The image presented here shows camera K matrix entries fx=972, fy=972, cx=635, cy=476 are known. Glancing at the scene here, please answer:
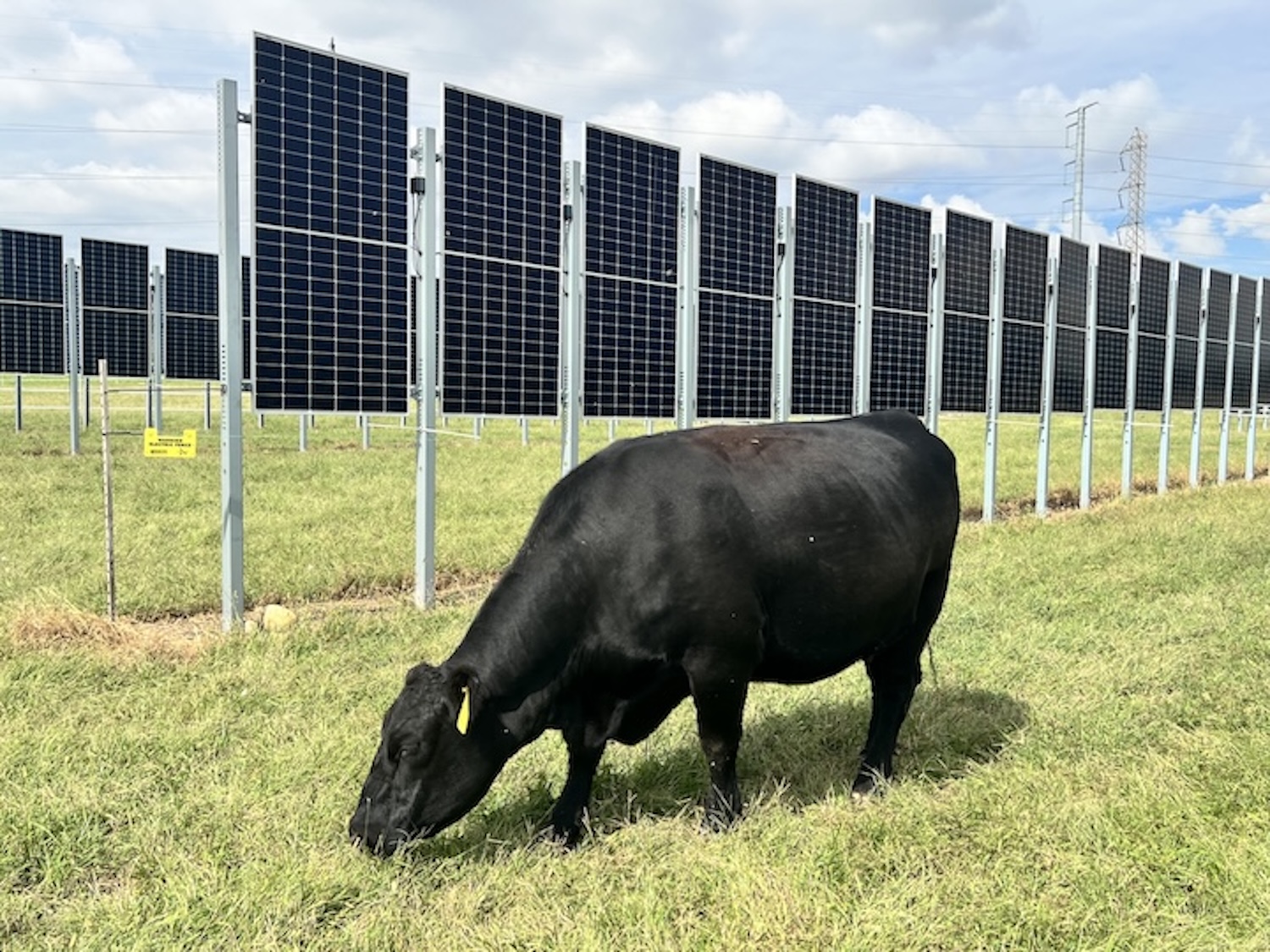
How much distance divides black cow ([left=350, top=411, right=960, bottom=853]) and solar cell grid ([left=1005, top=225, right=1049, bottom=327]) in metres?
10.6

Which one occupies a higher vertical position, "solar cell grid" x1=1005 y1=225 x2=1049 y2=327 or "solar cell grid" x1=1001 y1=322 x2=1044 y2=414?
"solar cell grid" x1=1005 y1=225 x2=1049 y2=327

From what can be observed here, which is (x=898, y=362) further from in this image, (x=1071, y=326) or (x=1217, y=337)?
(x=1217, y=337)

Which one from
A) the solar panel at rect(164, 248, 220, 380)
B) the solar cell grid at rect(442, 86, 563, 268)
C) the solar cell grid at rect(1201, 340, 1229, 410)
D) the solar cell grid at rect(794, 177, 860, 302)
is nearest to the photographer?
the solar cell grid at rect(442, 86, 563, 268)

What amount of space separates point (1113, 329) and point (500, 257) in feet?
39.2

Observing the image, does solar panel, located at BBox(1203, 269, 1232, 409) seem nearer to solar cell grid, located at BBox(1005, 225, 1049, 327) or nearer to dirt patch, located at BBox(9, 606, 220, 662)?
solar cell grid, located at BBox(1005, 225, 1049, 327)

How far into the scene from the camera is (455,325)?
26.7 ft

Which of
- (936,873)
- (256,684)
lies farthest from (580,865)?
(256,684)

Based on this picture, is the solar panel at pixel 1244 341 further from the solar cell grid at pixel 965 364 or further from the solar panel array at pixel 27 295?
the solar panel array at pixel 27 295

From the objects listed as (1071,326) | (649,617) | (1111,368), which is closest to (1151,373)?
(1111,368)

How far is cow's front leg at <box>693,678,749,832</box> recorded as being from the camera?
12.9 feet

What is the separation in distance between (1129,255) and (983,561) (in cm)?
976

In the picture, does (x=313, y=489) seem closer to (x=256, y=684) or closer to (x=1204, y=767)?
(x=256, y=684)

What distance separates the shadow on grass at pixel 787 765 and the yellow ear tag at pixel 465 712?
54 centimetres

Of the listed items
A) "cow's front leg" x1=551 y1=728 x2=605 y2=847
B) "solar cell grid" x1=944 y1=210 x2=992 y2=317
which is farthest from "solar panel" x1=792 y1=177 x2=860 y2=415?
"cow's front leg" x1=551 y1=728 x2=605 y2=847
